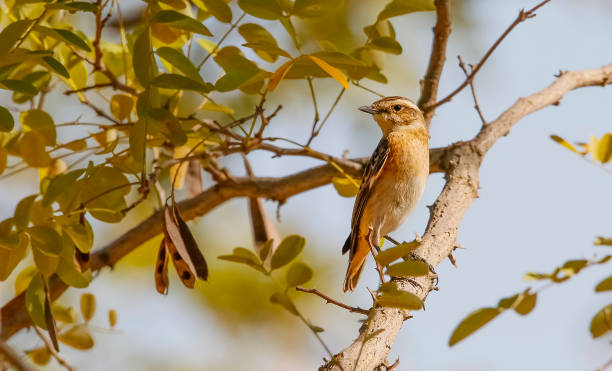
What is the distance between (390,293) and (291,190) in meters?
2.63

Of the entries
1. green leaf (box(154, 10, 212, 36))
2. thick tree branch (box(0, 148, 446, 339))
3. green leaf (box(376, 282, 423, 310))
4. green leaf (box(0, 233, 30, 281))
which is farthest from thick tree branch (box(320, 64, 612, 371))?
green leaf (box(0, 233, 30, 281))

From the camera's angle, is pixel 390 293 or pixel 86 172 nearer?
pixel 390 293

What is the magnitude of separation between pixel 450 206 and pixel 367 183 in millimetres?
1027

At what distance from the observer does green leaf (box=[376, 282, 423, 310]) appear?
230 cm

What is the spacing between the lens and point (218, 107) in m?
3.81

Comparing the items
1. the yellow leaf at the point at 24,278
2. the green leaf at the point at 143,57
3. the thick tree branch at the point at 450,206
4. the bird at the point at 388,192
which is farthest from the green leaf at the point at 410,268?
the bird at the point at 388,192

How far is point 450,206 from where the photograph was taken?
398 cm

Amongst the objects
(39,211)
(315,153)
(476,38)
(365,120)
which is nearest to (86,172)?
(39,211)

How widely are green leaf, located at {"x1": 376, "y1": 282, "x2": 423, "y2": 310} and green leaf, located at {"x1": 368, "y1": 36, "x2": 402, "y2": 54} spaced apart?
6.11ft

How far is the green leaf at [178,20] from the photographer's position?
2.96 metres

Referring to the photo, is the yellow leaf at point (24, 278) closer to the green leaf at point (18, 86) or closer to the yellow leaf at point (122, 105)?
the yellow leaf at point (122, 105)

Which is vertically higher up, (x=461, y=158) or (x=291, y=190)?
(x=461, y=158)

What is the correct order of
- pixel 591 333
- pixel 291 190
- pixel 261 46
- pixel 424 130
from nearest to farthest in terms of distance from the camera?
pixel 591 333, pixel 261 46, pixel 291 190, pixel 424 130

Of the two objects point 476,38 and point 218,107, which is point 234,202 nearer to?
point 476,38
